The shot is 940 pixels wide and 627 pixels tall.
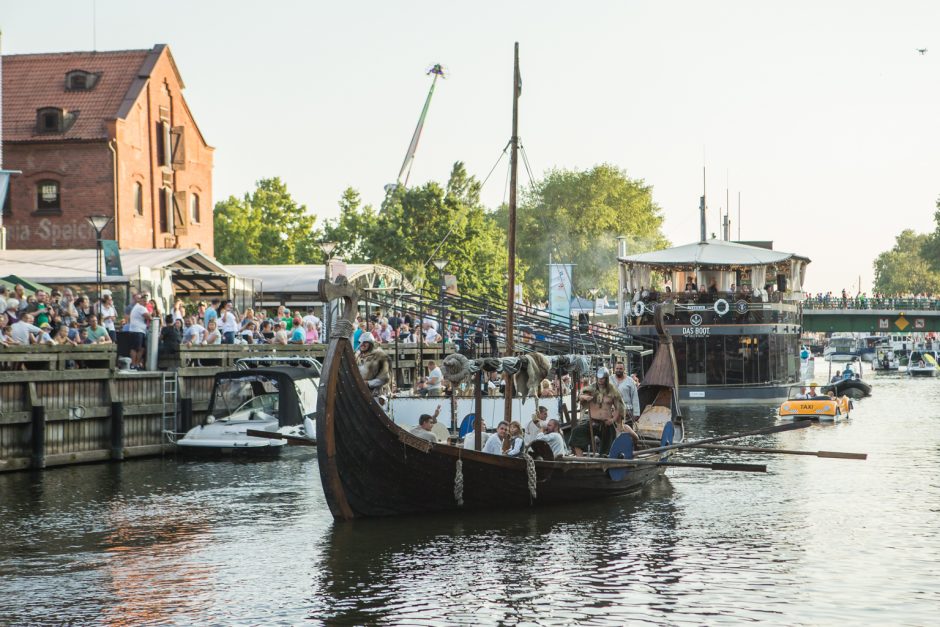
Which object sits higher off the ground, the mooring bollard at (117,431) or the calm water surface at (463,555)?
the mooring bollard at (117,431)

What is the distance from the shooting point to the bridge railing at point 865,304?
336ft

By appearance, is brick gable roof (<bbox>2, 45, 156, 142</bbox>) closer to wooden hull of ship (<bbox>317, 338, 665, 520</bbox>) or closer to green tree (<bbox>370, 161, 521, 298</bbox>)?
green tree (<bbox>370, 161, 521, 298</bbox>)

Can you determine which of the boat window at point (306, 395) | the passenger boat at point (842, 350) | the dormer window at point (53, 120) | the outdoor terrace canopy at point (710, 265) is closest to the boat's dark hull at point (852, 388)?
the outdoor terrace canopy at point (710, 265)

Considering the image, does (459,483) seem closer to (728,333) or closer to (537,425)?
(537,425)

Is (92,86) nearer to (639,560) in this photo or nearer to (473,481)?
(473,481)

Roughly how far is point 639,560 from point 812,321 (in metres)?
87.9

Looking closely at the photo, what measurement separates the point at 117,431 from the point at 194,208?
35282mm

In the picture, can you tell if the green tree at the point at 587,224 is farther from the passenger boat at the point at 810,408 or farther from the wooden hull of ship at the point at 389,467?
the wooden hull of ship at the point at 389,467

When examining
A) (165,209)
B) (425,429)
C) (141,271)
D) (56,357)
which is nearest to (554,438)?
(425,429)

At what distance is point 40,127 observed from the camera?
184ft

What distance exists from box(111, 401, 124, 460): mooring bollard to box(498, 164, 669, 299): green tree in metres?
93.2

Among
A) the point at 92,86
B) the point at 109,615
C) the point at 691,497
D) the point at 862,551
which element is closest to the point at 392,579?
the point at 109,615

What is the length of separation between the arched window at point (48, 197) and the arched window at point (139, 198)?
334cm

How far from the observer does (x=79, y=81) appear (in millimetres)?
57844
